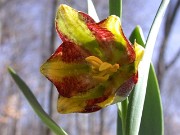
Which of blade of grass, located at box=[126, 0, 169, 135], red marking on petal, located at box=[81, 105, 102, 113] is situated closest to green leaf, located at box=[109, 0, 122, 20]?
blade of grass, located at box=[126, 0, 169, 135]

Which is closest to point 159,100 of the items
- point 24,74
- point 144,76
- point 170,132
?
point 144,76

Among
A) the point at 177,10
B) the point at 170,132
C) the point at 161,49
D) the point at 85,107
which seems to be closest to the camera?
the point at 85,107

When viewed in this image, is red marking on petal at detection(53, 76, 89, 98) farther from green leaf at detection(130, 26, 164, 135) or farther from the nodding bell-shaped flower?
green leaf at detection(130, 26, 164, 135)

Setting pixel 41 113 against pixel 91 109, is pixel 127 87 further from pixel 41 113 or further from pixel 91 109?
pixel 41 113

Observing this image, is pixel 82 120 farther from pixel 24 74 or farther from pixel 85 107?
pixel 85 107

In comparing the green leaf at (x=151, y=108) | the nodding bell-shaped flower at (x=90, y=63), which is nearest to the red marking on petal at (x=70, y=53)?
the nodding bell-shaped flower at (x=90, y=63)

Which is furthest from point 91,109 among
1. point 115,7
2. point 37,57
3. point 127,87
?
point 37,57

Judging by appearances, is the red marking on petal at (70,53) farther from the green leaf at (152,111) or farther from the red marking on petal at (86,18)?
the green leaf at (152,111)
